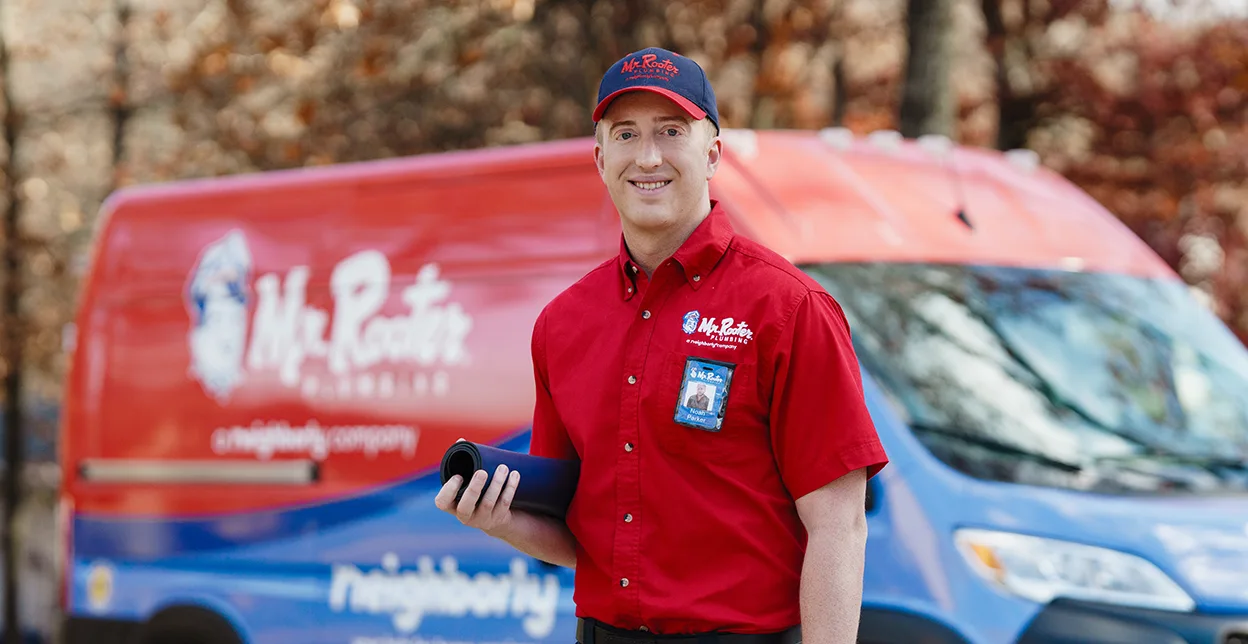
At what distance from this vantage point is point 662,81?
267cm

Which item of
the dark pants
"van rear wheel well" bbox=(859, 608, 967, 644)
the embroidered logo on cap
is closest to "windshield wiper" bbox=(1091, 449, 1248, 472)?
"van rear wheel well" bbox=(859, 608, 967, 644)

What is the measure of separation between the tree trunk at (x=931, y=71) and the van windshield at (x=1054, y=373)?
3.49 m

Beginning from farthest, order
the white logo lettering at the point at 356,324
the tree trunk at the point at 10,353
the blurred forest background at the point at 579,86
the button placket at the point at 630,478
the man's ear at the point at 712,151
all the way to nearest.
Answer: the tree trunk at the point at 10,353, the blurred forest background at the point at 579,86, the white logo lettering at the point at 356,324, the man's ear at the point at 712,151, the button placket at the point at 630,478

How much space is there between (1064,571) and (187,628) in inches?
151

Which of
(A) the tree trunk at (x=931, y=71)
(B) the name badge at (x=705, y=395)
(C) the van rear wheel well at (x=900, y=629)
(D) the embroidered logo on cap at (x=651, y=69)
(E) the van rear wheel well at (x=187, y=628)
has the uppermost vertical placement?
(A) the tree trunk at (x=931, y=71)

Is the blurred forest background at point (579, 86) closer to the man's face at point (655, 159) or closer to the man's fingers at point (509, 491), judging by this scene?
the man's face at point (655, 159)

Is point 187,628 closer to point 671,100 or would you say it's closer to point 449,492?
point 449,492

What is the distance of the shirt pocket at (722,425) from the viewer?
103 inches

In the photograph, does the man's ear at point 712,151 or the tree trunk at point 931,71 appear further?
the tree trunk at point 931,71

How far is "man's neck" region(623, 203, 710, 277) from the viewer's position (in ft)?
9.11

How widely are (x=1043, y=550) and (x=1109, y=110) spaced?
→ 8.09m

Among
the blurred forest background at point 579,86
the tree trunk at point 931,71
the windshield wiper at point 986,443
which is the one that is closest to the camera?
the windshield wiper at point 986,443

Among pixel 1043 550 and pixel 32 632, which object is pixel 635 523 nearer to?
pixel 1043 550

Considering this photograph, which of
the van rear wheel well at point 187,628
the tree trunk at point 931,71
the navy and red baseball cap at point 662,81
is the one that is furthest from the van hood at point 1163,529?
the tree trunk at point 931,71
